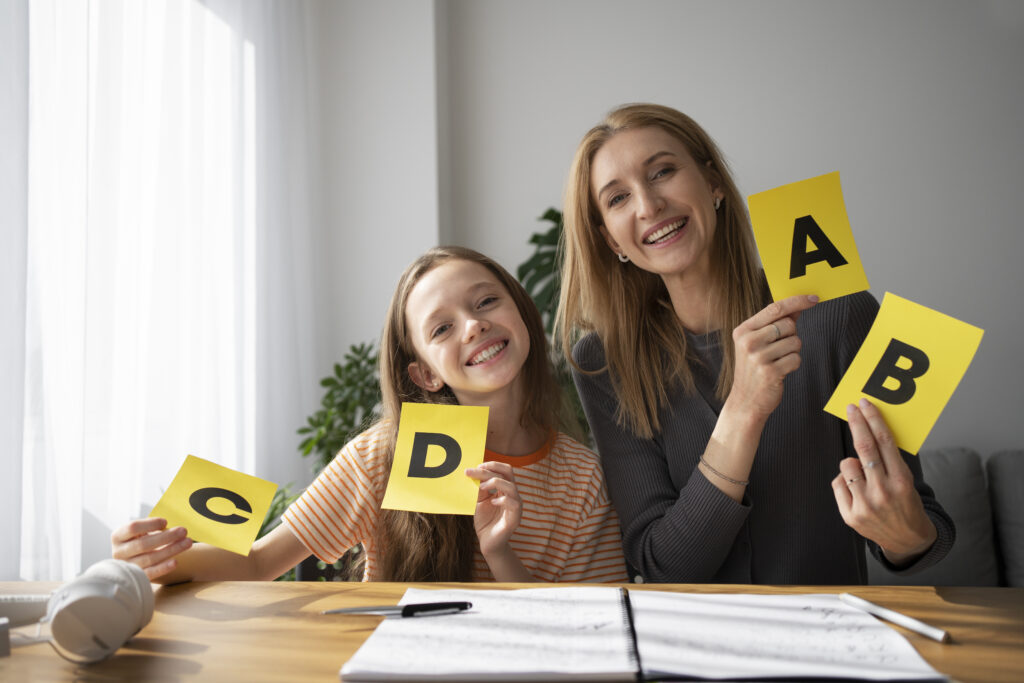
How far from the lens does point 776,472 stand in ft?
4.06

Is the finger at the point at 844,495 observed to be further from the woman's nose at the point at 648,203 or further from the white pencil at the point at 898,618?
the woman's nose at the point at 648,203

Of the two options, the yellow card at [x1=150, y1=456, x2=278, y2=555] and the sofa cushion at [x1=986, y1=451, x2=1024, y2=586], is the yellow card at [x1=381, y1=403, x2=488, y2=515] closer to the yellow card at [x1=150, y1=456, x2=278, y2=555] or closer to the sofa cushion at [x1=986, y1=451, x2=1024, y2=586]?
the yellow card at [x1=150, y1=456, x2=278, y2=555]

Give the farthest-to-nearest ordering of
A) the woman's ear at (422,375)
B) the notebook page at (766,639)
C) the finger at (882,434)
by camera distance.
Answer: the woman's ear at (422,375)
the finger at (882,434)
the notebook page at (766,639)

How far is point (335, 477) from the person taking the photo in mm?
1188

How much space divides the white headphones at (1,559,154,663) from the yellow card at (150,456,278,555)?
218 mm

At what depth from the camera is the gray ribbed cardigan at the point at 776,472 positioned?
3.95ft

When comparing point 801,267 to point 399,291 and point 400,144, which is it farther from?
point 400,144

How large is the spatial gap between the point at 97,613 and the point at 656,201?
1.00 m

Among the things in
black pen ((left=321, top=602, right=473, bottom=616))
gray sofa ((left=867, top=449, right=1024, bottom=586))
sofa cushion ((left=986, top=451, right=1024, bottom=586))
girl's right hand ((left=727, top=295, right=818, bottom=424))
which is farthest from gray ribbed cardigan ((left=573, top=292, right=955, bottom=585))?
sofa cushion ((left=986, top=451, right=1024, bottom=586))

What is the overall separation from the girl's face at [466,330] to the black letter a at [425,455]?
26 cm

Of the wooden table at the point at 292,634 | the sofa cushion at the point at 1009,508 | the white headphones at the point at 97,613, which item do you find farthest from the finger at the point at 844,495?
the sofa cushion at the point at 1009,508

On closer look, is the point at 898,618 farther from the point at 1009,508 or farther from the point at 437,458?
the point at 1009,508

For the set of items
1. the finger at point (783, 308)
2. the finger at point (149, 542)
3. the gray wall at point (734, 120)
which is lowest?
the finger at point (149, 542)

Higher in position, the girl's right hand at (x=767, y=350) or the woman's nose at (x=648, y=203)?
the woman's nose at (x=648, y=203)
